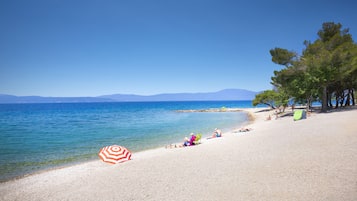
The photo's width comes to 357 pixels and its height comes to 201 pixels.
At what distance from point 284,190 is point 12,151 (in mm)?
18271

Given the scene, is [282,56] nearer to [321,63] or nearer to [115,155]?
[321,63]

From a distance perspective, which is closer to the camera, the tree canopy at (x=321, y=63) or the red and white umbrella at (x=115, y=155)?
the red and white umbrella at (x=115, y=155)

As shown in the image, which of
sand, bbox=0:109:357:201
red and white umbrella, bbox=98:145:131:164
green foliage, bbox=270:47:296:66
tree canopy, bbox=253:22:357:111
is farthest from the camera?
green foliage, bbox=270:47:296:66

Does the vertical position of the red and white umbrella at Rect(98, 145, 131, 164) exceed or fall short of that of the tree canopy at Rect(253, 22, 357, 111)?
it falls short

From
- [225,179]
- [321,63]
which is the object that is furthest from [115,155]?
[321,63]

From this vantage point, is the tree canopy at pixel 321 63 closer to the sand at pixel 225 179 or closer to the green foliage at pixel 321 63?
the green foliage at pixel 321 63

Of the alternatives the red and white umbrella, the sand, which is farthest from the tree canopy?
the red and white umbrella

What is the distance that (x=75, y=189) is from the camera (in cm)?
686

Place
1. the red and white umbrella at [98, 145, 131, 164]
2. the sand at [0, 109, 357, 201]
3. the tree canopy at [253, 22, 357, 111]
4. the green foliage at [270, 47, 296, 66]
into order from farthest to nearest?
the green foliage at [270, 47, 296, 66] → the tree canopy at [253, 22, 357, 111] → the red and white umbrella at [98, 145, 131, 164] → the sand at [0, 109, 357, 201]

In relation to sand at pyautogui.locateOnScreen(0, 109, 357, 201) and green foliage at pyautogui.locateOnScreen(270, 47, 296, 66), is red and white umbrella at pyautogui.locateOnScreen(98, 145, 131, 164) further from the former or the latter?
green foliage at pyautogui.locateOnScreen(270, 47, 296, 66)

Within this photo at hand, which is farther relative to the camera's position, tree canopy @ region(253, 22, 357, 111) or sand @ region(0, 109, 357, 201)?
tree canopy @ region(253, 22, 357, 111)

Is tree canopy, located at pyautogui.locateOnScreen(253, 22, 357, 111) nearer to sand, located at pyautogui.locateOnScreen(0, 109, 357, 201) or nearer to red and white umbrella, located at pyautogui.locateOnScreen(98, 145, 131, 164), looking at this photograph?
sand, located at pyautogui.locateOnScreen(0, 109, 357, 201)

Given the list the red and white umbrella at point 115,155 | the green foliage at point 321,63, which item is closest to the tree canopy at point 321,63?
the green foliage at point 321,63

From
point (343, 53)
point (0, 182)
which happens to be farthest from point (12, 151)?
point (343, 53)
